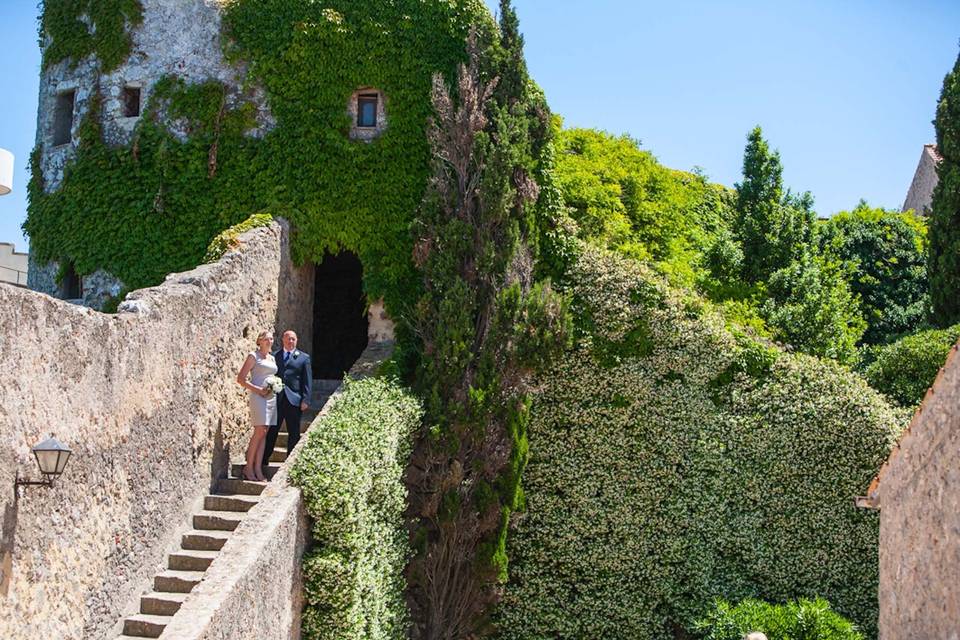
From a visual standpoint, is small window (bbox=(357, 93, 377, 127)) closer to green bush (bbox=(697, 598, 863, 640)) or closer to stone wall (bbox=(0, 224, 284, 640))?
stone wall (bbox=(0, 224, 284, 640))

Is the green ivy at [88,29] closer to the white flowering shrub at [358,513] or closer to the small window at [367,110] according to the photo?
the small window at [367,110]

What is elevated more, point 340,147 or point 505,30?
point 505,30

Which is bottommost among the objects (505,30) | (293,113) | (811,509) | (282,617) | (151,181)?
(282,617)

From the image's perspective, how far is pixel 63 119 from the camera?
19.4 metres

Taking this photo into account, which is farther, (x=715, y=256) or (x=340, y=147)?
(x=715, y=256)

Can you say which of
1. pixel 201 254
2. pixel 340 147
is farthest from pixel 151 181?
pixel 340 147

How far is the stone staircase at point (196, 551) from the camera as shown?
11.7 metres

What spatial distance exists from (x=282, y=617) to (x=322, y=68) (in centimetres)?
869

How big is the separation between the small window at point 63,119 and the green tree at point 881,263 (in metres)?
15.5

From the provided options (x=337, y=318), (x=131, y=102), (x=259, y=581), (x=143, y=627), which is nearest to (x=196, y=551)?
(x=143, y=627)

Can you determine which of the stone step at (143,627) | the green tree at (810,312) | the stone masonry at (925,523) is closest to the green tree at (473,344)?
the stone step at (143,627)

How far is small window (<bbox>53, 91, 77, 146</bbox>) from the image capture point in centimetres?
1919

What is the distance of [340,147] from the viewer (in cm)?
1750

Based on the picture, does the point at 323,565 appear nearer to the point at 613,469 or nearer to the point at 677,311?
the point at 613,469
